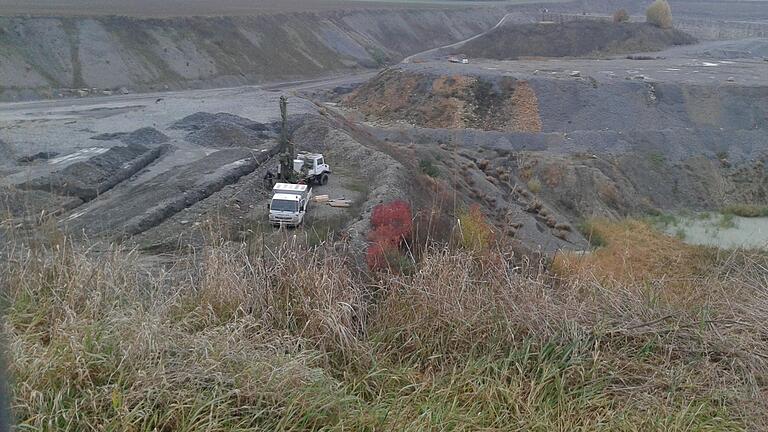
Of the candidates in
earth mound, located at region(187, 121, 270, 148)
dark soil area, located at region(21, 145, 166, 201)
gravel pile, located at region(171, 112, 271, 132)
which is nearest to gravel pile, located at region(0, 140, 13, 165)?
dark soil area, located at region(21, 145, 166, 201)

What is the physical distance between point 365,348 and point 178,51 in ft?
173

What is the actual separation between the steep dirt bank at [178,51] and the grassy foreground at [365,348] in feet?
132

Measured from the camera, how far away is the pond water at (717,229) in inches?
1117

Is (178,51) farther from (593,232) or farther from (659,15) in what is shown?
(659,15)

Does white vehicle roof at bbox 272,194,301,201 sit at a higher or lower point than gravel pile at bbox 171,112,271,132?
higher

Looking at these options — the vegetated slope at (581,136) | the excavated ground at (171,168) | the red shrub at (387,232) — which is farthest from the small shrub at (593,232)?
the red shrub at (387,232)

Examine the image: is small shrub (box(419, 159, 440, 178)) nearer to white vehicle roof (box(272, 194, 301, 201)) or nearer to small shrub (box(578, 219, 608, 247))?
small shrub (box(578, 219, 608, 247))

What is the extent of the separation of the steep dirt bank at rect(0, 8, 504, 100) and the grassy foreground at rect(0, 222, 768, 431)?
4013 centimetres

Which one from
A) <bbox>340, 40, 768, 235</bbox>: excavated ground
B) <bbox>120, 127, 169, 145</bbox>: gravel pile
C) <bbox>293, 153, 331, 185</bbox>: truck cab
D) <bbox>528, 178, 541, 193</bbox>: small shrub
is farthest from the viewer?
<bbox>340, 40, 768, 235</bbox>: excavated ground

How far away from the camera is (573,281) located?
6855 millimetres

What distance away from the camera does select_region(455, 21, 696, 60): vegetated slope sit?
A: 7338 centimetres

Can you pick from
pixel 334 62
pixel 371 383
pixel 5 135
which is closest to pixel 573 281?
pixel 371 383

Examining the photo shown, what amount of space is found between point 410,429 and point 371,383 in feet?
2.43

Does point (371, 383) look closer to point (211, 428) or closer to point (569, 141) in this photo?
point (211, 428)
